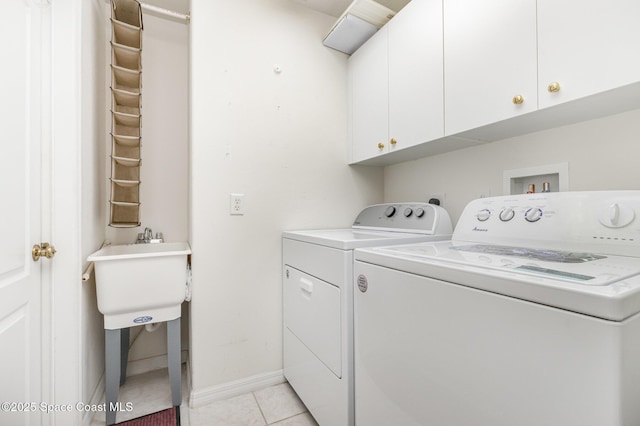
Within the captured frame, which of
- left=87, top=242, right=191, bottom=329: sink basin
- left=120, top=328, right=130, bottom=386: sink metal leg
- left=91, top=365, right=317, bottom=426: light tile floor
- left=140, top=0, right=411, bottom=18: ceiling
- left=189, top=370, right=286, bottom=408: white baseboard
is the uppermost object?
left=140, top=0, right=411, bottom=18: ceiling

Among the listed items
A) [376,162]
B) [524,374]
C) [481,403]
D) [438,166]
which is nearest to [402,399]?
[481,403]

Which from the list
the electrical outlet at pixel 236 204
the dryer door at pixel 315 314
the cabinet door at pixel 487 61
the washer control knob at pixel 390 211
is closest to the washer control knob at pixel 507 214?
the cabinet door at pixel 487 61

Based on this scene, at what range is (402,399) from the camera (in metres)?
0.82

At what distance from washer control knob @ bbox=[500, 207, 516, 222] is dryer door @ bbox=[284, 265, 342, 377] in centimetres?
73

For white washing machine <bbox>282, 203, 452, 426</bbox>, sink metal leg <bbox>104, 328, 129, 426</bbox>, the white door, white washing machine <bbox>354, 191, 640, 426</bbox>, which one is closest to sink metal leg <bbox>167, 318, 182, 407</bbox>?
sink metal leg <bbox>104, 328, 129, 426</bbox>

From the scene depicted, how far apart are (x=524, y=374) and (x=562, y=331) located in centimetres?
12

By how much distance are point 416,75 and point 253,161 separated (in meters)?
1.01

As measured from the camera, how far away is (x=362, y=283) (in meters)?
1.01

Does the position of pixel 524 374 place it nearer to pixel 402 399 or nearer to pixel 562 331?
pixel 562 331

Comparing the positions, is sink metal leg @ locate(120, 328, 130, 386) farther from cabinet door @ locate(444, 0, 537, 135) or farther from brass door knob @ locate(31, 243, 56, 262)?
cabinet door @ locate(444, 0, 537, 135)

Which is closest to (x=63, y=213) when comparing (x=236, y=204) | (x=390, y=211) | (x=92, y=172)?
(x=92, y=172)

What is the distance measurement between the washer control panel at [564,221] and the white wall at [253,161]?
0.98 m

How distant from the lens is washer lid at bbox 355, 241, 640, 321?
45 centimetres

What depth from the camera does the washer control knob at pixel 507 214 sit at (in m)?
1.09
